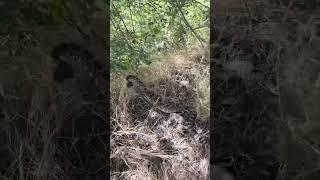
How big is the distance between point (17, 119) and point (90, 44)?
0.44 meters

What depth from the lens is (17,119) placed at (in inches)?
75.9

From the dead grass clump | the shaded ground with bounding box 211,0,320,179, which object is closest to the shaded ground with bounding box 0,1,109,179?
the dead grass clump

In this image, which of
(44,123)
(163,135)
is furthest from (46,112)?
(163,135)

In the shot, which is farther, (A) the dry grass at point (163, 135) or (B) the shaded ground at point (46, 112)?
(A) the dry grass at point (163, 135)

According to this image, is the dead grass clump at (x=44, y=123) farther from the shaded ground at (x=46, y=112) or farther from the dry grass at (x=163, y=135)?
the dry grass at (x=163, y=135)

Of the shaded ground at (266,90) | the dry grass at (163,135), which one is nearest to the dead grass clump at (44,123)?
the shaded ground at (266,90)

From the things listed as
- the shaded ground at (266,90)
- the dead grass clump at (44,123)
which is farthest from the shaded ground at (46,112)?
the shaded ground at (266,90)

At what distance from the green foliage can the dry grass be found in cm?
7

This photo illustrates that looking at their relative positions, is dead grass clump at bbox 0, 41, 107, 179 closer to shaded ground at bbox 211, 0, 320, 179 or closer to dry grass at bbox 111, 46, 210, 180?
shaded ground at bbox 211, 0, 320, 179

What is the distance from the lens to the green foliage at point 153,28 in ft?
8.27

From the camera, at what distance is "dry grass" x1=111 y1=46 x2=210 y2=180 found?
2549 mm

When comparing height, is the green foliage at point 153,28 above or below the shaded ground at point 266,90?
above

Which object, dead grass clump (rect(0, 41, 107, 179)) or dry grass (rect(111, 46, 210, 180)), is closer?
dead grass clump (rect(0, 41, 107, 179))

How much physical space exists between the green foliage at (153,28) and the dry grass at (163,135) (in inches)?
2.9
